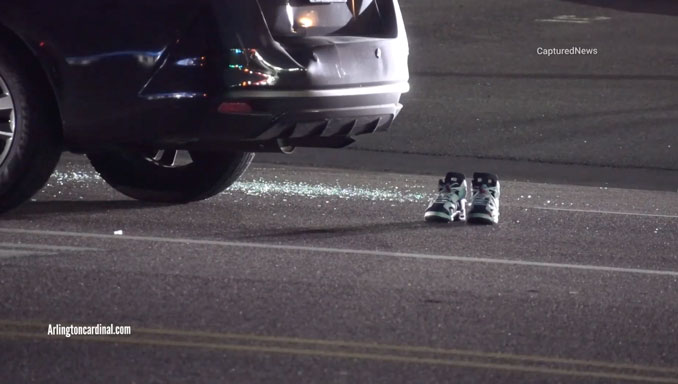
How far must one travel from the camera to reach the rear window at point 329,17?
8367 millimetres

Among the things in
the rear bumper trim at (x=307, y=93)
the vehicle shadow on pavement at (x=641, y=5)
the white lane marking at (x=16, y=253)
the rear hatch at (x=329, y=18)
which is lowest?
the white lane marking at (x=16, y=253)

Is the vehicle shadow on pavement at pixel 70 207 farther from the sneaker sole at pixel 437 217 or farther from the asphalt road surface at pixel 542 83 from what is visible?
the asphalt road surface at pixel 542 83

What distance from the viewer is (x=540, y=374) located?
5.64 meters

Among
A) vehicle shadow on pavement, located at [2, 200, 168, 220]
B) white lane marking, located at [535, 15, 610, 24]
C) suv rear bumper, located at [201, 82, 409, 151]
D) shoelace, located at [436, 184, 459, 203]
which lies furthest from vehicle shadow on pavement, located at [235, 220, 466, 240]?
white lane marking, located at [535, 15, 610, 24]

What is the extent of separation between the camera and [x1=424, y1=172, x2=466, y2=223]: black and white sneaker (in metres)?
9.17

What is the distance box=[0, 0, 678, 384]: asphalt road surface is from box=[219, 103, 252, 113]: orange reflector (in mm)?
691

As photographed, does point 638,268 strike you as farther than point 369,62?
No

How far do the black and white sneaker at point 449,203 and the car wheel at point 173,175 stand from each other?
1246 mm

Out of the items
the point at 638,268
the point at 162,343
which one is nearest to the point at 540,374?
the point at 162,343

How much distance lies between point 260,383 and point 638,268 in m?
3.05

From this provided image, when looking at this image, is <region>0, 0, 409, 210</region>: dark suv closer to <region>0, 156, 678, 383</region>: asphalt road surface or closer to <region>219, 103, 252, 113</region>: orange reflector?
<region>219, 103, 252, 113</region>: orange reflector

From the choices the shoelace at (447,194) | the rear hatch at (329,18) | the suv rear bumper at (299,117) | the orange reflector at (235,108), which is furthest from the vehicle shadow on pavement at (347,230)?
the rear hatch at (329,18)

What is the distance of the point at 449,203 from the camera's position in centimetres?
925

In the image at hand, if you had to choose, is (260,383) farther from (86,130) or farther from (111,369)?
(86,130)
